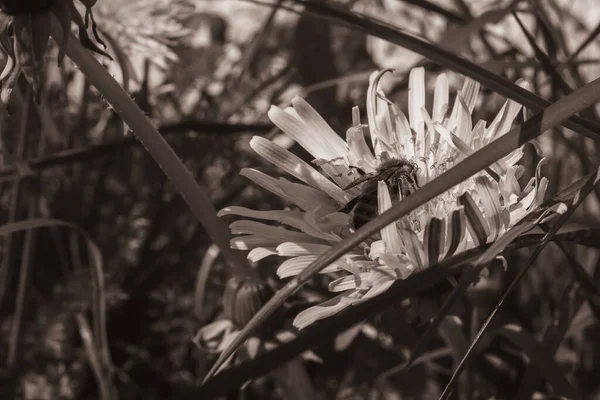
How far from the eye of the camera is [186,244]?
3.35 feet

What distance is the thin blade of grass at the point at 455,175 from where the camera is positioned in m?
0.42

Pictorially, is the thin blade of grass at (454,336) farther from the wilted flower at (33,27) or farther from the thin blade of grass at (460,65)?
the wilted flower at (33,27)

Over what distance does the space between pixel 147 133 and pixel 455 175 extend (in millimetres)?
230

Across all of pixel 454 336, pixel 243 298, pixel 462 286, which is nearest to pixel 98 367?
pixel 243 298

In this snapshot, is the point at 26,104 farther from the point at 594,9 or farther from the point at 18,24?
the point at 594,9

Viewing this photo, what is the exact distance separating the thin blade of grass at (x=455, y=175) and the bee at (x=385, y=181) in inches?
4.7

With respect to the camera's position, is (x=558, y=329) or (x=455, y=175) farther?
(x=558, y=329)

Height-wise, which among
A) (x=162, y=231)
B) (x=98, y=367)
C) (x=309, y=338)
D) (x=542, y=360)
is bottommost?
(x=542, y=360)

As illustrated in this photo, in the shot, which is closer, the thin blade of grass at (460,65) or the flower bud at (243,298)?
Answer: the thin blade of grass at (460,65)

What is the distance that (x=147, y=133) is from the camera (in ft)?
1.84

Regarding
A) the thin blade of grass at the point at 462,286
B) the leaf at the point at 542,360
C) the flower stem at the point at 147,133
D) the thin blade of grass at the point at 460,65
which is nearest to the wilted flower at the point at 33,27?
the flower stem at the point at 147,133

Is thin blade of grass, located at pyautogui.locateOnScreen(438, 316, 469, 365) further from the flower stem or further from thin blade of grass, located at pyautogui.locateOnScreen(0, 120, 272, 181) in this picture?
thin blade of grass, located at pyautogui.locateOnScreen(0, 120, 272, 181)

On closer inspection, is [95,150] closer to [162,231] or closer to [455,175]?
[162,231]

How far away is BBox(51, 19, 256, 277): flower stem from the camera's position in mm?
544
